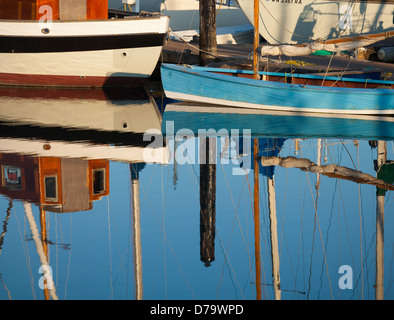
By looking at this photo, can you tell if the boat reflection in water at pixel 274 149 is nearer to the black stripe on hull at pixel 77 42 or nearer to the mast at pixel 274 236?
the mast at pixel 274 236

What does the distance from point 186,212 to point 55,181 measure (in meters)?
2.45

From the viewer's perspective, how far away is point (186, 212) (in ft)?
32.9

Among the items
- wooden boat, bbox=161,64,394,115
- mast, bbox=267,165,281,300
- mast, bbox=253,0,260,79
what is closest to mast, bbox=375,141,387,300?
mast, bbox=267,165,281,300

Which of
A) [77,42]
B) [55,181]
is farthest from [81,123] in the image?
[77,42]

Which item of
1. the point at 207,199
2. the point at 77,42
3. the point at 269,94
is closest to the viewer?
the point at 207,199

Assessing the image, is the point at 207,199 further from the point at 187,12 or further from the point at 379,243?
the point at 187,12

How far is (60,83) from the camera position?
22781 millimetres

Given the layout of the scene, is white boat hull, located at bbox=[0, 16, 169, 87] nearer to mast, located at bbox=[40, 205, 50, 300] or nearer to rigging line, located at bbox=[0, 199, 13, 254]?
rigging line, located at bbox=[0, 199, 13, 254]

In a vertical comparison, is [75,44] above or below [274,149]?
above

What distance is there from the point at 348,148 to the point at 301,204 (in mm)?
4059

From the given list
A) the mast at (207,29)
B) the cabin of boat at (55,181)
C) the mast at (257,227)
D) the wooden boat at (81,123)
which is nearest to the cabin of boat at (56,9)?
the wooden boat at (81,123)

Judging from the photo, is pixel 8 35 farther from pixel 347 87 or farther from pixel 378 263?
pixel 378 263
